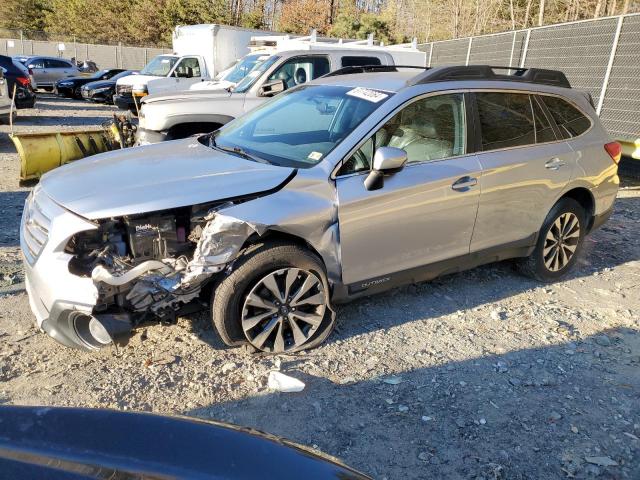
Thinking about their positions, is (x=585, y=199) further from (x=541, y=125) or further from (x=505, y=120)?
(x=505, y=120)

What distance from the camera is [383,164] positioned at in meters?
3.47

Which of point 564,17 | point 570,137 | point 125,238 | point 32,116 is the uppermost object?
point 564,17

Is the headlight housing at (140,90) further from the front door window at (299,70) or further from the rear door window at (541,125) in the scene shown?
the rear door window at (541,125)

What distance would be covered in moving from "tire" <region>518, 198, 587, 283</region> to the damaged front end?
291cm

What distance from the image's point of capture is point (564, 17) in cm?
2236

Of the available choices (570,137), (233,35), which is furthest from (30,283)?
(233,35)

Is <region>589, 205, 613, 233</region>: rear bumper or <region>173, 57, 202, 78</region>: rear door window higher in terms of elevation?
<region>173, 57, 202, 78</region>: rear door window

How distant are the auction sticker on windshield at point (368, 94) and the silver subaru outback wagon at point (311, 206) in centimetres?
2

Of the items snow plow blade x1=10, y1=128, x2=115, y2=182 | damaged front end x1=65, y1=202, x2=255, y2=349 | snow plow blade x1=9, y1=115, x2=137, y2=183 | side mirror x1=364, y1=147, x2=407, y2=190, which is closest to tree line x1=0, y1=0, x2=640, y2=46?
snow plow blade x1=9, y1=115, x2=137, y2=183

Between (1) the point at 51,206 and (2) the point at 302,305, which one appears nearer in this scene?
(1) the point at 51,206

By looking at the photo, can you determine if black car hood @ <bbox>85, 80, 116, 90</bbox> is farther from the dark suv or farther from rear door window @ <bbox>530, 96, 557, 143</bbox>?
rear door window @ <bbox>530, 96, 557, 143</bbox>

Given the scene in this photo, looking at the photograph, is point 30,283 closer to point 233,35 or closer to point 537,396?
point 537,396

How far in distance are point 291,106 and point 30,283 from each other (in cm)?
250

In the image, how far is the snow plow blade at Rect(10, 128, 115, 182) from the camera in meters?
7.15
